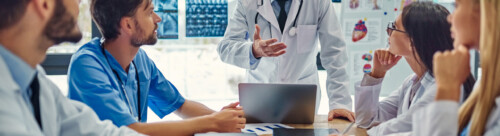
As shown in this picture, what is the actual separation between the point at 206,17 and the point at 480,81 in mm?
2514

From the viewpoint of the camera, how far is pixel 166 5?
335 centimetres

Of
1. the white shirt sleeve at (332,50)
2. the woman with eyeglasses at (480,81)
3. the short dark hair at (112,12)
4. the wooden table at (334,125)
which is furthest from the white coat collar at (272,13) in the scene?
the woman with eyeglasses at (480,81)

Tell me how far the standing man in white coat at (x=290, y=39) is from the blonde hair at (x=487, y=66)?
1.41 meters

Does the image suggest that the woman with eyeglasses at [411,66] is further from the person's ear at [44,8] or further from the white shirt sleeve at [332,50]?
the person's ear at [44,8]

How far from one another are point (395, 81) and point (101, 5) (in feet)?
7.86

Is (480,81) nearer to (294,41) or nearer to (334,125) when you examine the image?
(334,125)

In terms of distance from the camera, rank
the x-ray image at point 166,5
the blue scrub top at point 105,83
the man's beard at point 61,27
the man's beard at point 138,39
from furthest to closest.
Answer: the x-ray image at point 166,5 → the man's beard at point 138,39 → the blue scrub top at point 105,83 → the man's beard at point 61,27

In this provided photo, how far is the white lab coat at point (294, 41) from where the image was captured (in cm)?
249

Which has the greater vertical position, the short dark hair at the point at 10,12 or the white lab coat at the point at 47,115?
the short dark hair at the point at 10,12

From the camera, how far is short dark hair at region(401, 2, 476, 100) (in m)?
1.65

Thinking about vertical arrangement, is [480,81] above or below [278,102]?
above

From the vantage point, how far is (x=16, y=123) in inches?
36.3

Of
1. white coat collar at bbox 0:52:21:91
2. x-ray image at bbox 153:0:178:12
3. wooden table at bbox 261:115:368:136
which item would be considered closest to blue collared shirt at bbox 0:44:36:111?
white coat collar at bbox 0:52:21:91

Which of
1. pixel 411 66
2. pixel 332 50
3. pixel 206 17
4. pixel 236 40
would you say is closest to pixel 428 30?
pixel 411 66
